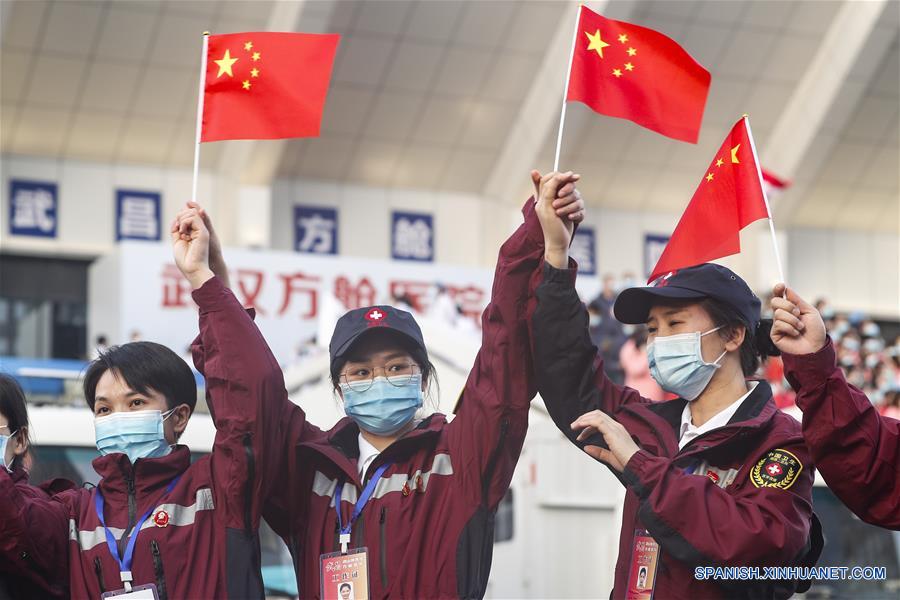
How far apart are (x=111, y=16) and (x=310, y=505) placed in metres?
16.8

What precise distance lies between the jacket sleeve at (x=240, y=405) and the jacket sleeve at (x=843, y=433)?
60.3 inches

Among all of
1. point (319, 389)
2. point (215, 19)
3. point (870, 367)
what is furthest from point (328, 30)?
point (319, 389)

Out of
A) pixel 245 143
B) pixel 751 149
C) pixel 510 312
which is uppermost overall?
pixel 245 143

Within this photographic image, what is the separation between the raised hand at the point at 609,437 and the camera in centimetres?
380

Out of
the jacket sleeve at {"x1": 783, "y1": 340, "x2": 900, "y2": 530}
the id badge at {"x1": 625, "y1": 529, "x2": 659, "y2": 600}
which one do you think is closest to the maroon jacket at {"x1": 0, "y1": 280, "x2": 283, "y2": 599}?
the id badge at {"x1": 625, "y1": 529, "x2": 659, "y2": 600}

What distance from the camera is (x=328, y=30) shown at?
20141 mm

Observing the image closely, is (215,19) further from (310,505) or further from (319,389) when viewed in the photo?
(310,505)

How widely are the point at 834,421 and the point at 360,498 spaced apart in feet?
4.62

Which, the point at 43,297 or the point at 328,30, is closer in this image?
the point at 328,30

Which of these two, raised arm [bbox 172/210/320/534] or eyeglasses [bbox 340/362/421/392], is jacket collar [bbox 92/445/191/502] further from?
eyeglasses [bbox 340/362/421/392]

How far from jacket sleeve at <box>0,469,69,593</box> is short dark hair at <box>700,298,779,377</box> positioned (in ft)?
6.88

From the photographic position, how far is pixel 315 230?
23625 millimetres

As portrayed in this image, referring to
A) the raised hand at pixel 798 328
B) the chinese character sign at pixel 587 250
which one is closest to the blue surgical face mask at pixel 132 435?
the raised hand at pixel 798 328

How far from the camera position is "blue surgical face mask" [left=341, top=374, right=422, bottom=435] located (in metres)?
4.27
